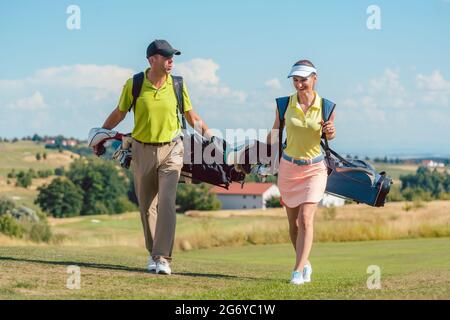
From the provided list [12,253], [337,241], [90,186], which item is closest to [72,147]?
[90,186]

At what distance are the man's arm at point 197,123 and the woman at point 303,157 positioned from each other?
1.20 metres

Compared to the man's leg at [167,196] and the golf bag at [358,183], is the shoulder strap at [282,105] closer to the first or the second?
the man's leg at [167,196]

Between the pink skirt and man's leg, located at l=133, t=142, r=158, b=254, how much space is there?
1.69 metres

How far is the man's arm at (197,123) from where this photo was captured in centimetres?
1061

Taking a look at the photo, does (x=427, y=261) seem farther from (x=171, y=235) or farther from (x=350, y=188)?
(x=171, y=235)

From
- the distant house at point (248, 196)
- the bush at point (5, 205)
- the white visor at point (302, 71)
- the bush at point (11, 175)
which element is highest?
the white visor at point (302, 71)

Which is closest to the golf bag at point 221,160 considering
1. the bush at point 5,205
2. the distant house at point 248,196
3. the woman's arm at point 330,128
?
the woman's arm at point 330,128

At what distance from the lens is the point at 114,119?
10.7m

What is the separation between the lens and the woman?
949 cm

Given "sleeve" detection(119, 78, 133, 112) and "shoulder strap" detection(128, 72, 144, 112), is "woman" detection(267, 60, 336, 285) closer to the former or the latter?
"shoulder strap" detection(128, 72, 144, 112)

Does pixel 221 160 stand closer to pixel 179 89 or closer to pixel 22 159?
pixel 179 89

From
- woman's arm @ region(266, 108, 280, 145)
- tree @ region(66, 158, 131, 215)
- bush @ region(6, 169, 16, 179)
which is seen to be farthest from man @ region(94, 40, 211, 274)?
bush @ region(6, 169, 16, 179)
